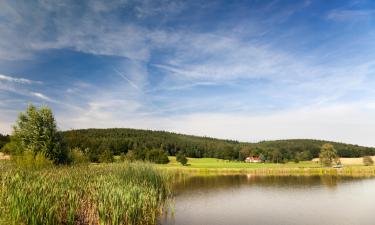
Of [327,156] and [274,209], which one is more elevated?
[327,156]

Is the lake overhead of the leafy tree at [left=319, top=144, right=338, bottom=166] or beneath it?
beneath

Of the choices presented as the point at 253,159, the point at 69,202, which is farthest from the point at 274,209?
the point at 253,159

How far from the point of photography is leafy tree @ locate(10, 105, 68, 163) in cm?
3133

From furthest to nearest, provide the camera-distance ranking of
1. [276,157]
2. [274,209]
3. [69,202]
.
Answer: [276,157], [274,209], [69,202]

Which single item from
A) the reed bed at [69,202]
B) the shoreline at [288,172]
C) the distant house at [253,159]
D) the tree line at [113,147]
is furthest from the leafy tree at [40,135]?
the distant house at [253,159]

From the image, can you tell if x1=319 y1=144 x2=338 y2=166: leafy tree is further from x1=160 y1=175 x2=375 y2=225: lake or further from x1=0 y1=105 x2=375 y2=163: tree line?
x1=160 y1=175 x2=375 y2=225: lake

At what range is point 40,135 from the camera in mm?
31688

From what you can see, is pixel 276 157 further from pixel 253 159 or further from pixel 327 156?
pixel 327 156

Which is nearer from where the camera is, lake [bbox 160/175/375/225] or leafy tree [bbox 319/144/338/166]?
lake [bbox 160/175/375/225]

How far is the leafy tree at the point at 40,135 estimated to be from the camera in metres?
31.3

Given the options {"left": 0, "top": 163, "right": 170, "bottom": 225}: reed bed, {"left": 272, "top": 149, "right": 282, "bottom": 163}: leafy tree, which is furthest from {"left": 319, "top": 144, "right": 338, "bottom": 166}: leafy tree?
{"left": 0, "top": 163, "right": 170, "bottom": 225}: reed bed

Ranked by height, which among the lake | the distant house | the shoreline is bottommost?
the lake

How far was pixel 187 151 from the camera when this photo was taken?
120m

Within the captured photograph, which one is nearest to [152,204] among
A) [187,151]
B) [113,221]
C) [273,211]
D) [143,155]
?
[113,221]
